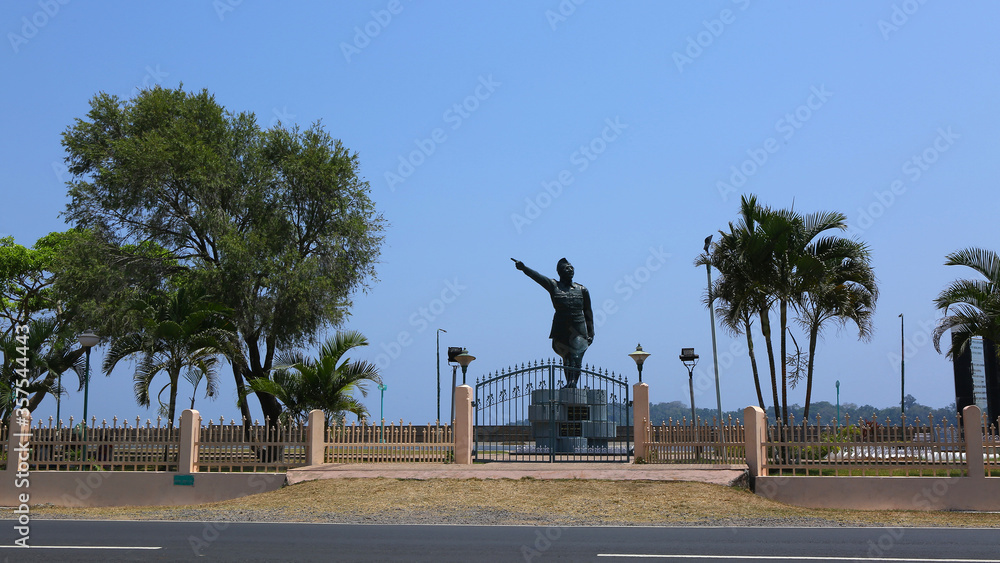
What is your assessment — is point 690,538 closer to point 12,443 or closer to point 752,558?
point 752,558

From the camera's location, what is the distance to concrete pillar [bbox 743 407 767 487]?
17297mm

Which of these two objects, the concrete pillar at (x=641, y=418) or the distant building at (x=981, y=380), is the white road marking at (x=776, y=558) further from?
the distant building at (x=981, y=380)

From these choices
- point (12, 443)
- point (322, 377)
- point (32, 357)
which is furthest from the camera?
point (32, 357)

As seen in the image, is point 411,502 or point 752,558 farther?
point 411,502

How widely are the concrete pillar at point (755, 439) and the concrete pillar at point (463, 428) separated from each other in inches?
235

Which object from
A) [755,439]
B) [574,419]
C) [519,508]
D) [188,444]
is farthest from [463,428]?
[755,439]

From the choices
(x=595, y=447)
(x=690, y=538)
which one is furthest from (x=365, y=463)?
(x=690, y=538)

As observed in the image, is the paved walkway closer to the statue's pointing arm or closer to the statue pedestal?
the statue pedestal

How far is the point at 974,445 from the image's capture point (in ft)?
54.4

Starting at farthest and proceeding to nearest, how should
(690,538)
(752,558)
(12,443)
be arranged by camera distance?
(12,443)
(690,538)
(752,558)

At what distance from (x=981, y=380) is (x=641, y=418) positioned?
80.4 ft

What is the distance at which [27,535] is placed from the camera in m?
11.9

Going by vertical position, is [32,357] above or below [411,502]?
above

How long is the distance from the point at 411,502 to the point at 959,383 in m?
30.9
